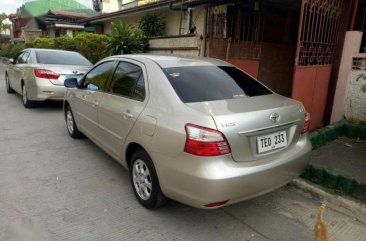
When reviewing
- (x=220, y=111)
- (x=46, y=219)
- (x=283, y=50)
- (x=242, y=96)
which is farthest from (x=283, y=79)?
(x=46, y=219)

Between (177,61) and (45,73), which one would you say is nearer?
(177,61)

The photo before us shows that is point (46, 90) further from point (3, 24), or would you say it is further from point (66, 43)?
point (3, 24)

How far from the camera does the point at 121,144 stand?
12.0 feet

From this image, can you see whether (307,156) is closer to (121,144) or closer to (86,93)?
(121,144)

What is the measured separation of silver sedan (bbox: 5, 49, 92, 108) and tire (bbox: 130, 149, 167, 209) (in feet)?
14.9

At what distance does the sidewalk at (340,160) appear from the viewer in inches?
141

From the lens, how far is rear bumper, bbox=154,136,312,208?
2.63m

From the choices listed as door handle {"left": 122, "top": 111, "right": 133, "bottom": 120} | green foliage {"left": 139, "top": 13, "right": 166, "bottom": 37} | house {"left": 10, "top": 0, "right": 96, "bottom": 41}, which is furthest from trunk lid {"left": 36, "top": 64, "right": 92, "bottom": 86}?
house {"left": 10, "top": 0, "right": 96, "bottom": 41}

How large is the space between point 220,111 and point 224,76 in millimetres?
953

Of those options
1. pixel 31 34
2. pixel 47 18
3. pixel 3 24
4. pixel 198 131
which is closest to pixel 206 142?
pixel 198 131

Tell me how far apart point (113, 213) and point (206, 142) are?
4.53ft

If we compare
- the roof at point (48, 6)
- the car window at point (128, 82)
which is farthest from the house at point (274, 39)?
the roof at point (48, 6)

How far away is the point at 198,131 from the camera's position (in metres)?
2.66

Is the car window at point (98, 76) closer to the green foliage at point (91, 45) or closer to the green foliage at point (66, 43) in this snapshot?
the green foliage at point (91, 45)
